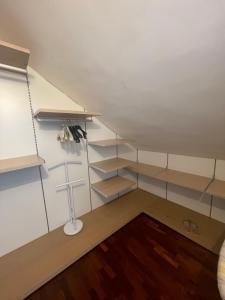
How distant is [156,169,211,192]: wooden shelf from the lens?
165 cm

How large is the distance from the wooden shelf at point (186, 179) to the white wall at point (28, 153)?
120cm

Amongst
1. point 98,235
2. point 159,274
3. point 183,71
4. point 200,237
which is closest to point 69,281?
point 98,235

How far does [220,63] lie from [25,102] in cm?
156

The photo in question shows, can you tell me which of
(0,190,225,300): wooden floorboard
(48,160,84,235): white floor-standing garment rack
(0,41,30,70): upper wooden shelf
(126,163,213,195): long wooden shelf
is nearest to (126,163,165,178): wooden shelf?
(126,163,213,195): long wooden shelf

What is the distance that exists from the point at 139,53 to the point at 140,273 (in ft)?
5.67

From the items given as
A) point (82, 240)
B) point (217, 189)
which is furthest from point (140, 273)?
point (217, 189)

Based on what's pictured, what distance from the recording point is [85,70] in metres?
1.12

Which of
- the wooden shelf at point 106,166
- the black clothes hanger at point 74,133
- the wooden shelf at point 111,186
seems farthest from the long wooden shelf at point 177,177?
the black clothes hanger at point 74,133

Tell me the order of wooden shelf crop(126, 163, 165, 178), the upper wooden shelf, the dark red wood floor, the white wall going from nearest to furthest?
the upper wooden shelf
the dark red wood floor
the white wall
wooden shelf crop(126, 163, 165, 178)

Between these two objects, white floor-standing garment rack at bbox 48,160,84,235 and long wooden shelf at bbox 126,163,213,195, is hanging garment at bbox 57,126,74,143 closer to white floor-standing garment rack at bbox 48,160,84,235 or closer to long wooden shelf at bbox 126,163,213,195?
white floor-standing garment rack at bbox 48,160,84,235

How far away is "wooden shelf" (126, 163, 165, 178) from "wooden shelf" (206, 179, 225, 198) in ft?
2.13

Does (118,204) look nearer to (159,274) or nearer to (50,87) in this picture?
(159,274)

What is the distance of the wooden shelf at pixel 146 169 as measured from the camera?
82.6 inches

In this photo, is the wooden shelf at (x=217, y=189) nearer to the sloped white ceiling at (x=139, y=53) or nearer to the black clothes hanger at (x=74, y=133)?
the sloped white ceiling at (x=139, y=53)
